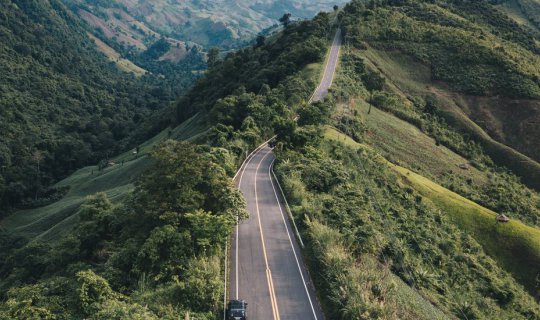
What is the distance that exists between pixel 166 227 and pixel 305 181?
1727 cm

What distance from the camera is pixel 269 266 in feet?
86.6

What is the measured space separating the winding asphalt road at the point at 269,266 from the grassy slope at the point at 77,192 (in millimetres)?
36528

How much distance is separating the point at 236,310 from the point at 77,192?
80.6 metres

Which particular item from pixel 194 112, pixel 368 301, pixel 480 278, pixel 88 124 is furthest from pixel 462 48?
pixel 88 124

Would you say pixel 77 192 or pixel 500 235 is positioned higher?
pixel 500 235

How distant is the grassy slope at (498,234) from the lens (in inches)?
1607

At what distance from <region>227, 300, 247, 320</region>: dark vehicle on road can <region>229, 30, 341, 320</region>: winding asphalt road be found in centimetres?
113

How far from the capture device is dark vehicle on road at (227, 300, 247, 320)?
20.4 m

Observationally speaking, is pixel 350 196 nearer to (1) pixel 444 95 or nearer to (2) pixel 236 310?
(2) pixel 236 310

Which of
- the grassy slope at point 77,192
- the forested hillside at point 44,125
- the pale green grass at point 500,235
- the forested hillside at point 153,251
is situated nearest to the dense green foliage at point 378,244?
the pale green grass at point 500,235

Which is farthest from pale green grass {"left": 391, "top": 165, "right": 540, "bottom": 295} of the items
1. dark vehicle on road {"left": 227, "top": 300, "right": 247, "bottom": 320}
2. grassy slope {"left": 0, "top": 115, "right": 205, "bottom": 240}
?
grassy slope {"left": 0, "top": 115, "right": 205, "bottom": 240}

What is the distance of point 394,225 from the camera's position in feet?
130

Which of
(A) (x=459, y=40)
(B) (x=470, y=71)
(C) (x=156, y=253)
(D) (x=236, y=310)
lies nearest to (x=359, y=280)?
(D) (x=236, y=310)

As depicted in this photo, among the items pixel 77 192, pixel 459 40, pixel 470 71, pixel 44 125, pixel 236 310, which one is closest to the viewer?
pixel 236 310
